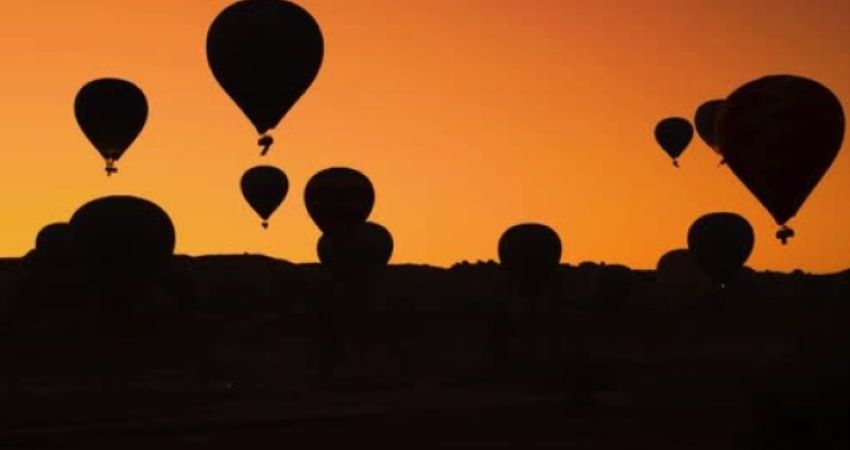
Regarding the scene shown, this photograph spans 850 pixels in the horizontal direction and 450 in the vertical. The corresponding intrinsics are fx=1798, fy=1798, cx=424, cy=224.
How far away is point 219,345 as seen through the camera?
109 m

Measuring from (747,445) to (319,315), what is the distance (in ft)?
215

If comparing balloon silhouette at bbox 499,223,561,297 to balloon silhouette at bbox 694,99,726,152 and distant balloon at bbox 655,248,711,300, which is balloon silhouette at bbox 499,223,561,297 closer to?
balloon silhouette at bbox 694,99,726,152

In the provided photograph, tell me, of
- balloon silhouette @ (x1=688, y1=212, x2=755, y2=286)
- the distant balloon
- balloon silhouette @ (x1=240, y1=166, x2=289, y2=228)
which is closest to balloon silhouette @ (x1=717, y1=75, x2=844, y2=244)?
balloon silhouette @ (x1=688, y1=212, x2=755, y2=286)

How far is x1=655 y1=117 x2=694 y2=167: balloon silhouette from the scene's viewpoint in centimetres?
7319

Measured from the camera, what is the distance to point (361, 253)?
86.0 m

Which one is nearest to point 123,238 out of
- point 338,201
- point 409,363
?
point 338,201

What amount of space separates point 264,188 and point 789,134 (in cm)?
3606

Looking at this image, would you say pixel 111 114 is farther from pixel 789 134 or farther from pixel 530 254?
pixel 789 134

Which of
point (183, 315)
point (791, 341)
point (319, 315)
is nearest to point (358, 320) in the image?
point (319, 315)

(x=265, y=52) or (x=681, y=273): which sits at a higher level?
(x=681, y=273)

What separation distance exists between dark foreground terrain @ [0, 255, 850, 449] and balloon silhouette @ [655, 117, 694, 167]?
9.30 metres

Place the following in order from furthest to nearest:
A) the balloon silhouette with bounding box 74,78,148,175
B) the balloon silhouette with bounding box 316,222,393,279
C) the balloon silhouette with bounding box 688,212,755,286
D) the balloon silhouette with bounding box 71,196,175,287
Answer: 1. the balloon silhouette with bounding box 316,222,393,279
2. the balloon silhouette with bounding box 688,212,755,286
3. the balloon silhouette with bounding box 71,196,175,287
4. the balloon silhouette with bounding box 74,78,148,175

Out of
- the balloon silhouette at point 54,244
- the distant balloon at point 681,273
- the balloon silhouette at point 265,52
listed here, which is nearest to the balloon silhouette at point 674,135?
the balloon silhouette at point 265,52

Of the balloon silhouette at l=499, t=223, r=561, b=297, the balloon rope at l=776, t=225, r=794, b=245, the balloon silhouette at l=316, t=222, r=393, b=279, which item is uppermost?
the balloon silhouette at l=316, t=222, r=393, b=279
